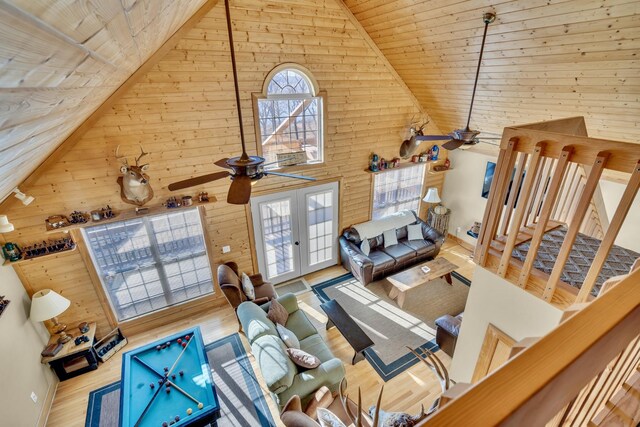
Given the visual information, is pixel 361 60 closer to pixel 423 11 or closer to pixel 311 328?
pixel 423 11

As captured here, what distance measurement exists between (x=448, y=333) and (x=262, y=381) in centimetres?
267

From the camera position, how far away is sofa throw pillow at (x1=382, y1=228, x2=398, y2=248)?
654 cm

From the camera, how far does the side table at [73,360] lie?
4.15m

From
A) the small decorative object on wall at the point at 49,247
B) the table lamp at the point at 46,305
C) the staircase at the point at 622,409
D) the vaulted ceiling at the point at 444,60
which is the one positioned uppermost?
the vaulted ceiling at the point at 444,60

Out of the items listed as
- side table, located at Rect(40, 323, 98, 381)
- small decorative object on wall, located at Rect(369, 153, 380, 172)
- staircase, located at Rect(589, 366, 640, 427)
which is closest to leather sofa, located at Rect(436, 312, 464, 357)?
small decorative object on wall, located at Rect(369, 153, 380, 172)

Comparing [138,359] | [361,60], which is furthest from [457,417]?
[361,60]

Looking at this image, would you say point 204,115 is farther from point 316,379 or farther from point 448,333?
point 448,333

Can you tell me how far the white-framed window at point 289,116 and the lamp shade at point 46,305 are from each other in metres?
3.33

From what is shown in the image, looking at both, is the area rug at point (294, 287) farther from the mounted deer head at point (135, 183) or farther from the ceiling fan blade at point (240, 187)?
the ceiling fan blade at point (240, 187)

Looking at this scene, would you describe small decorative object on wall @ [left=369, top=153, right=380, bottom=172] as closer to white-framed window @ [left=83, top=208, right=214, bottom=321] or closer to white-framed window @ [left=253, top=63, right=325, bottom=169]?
white-framed window @ [left=253, top=63, right=325, bottom=169]

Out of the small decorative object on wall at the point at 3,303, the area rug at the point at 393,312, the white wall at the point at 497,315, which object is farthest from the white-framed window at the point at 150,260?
the white wall at the point at 497,315

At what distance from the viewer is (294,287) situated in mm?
6000

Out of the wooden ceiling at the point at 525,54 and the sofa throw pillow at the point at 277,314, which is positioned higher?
the wooden ceiling at the point at 525,54

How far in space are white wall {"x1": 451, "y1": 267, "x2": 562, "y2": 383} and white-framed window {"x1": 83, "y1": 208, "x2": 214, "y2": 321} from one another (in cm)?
401
